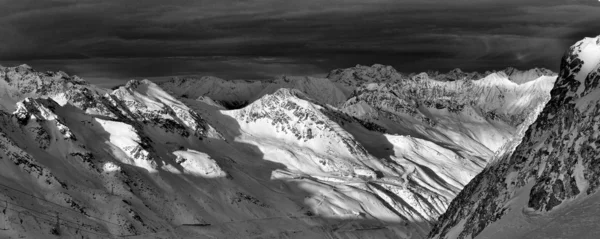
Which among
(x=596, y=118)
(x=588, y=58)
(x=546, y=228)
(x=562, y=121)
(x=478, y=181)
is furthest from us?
(x=478, y=181)

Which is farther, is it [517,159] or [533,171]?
[517,159]

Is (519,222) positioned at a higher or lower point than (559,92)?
lower

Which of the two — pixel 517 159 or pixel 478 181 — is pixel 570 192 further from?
pixel 478 181

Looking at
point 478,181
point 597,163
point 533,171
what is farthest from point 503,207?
point 478,181

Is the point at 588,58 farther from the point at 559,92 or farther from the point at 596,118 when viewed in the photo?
the point at 596,118

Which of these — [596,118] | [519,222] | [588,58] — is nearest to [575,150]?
[596,118]

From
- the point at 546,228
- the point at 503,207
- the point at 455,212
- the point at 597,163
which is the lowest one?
the point at 455,212

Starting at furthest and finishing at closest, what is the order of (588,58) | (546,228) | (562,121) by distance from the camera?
(588,58) < (562,121) < (546,228)
